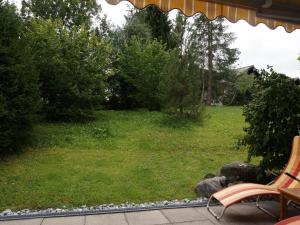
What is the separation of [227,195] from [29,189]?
13.4 feet

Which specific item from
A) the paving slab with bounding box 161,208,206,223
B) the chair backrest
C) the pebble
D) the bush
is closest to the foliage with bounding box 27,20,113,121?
the bush

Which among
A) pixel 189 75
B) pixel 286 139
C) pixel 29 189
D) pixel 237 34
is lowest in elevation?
pixel 29 189

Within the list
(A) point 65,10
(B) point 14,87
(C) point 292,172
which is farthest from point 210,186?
(A) point 65,10

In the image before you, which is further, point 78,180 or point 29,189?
point 78,180

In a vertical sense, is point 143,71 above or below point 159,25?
below

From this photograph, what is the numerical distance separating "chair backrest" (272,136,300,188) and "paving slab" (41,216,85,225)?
3095 millimetres

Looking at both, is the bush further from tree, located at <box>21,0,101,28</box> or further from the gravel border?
tree, located at <box>21,0,101,28</box>

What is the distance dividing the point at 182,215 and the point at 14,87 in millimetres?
6064

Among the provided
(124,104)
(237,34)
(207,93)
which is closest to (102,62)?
(124,104)

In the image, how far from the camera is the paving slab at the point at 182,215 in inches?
216

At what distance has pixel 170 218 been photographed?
18.1 ft

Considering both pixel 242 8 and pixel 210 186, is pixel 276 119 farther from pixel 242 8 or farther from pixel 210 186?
pixel 242 8

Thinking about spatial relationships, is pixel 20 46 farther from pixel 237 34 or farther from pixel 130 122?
pixel 237 34

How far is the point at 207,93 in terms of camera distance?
31.0 m
